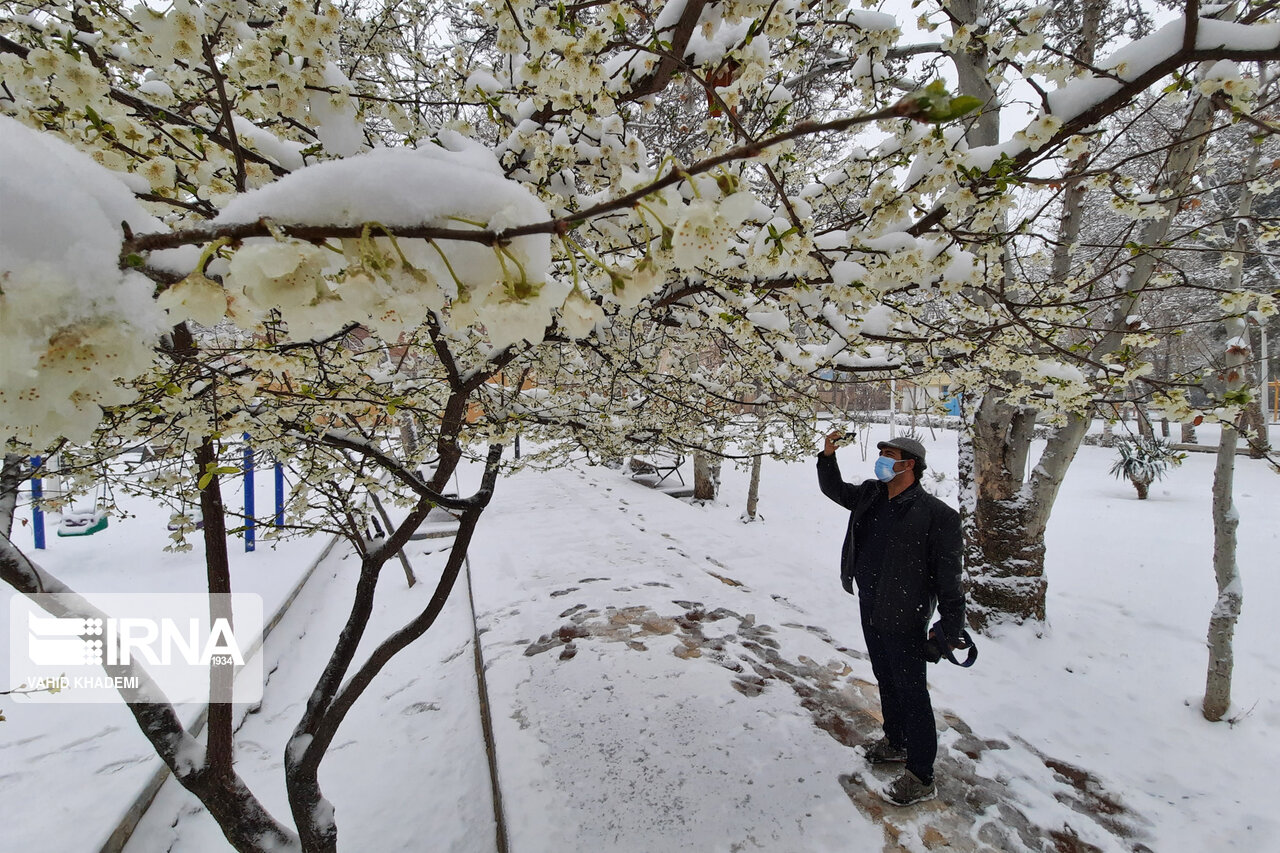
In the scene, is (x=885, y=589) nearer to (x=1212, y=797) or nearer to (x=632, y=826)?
(x=632, y=826)

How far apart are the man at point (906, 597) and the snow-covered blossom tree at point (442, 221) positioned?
34.9 inches

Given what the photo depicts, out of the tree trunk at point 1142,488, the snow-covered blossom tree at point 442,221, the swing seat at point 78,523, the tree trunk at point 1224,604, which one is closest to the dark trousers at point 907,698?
the snow-covered blossom tree at point 442,221

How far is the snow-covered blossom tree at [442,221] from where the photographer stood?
2.13 ft

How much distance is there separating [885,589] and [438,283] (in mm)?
2910

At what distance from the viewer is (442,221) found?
701mm

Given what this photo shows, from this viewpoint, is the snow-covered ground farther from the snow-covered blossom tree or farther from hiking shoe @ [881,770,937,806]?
the snow-covered blossom tree

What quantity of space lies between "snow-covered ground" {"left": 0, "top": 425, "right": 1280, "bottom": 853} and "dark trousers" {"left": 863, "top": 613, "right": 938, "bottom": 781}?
25cm

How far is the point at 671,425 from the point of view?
452 cm

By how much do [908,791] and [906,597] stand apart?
0.97 metres

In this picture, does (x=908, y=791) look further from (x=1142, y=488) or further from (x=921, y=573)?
(x=1142, y=488)

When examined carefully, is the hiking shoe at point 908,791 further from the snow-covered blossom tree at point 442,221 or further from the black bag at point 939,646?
the snow-covered blossom tree at point 442,221

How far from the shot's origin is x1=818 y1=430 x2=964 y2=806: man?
2.82m

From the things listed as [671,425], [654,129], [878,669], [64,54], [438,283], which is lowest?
[878,669]

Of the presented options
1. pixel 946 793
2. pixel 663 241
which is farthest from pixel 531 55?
pixel 946 793
